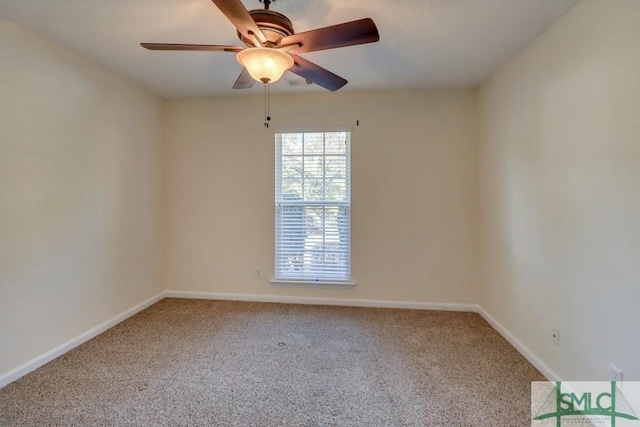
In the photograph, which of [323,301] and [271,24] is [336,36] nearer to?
[271,24]

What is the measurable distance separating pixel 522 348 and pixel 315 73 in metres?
2.67

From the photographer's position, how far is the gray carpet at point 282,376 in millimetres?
1709

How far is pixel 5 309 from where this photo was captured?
1998mm

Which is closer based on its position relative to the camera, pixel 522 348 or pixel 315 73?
pixel 315 73

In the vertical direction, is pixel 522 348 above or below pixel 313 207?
below

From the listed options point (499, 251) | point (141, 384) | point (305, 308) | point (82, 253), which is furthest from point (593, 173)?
point (82, 253)

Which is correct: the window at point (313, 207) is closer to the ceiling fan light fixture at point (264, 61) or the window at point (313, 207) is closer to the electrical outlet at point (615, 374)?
the ceiling fan light fixture at point (264, 61)

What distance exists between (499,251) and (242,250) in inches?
110

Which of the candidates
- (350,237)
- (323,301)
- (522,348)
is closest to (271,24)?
(350,237)

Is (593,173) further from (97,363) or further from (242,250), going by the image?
(97,363)

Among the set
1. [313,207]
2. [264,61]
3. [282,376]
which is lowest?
[282,376]

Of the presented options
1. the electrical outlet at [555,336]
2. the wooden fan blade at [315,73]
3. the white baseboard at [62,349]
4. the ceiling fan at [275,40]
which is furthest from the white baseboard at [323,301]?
the ceiling fan at [275,40]

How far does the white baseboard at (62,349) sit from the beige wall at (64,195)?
0.04 m

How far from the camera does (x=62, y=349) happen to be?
236 centimetres
